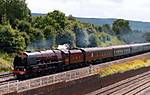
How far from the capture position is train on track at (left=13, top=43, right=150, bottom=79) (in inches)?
1684

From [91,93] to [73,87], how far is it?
3.97 meters

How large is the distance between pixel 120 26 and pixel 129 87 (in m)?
111

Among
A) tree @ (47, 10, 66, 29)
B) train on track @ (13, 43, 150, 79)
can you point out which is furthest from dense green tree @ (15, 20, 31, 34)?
tree @ (47, 10, 66, 29)

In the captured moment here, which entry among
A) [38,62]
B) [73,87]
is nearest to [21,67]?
[38,62]

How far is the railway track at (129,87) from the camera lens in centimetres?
4484

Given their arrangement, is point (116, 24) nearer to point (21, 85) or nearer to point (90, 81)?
point (90, 81)

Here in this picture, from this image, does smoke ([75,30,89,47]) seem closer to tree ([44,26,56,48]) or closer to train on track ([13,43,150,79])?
tree ([44,26,56,48])

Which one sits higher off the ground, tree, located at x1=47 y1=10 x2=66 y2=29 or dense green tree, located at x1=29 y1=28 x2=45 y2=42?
tree, located at x1=47 y1=10 x2=66 y2=29

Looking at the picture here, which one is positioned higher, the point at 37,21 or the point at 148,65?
the point at 37,21

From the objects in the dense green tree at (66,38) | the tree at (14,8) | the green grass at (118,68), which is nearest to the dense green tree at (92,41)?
the dense green tree at (66,38)

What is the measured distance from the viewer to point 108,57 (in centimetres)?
6688

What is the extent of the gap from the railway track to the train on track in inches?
229

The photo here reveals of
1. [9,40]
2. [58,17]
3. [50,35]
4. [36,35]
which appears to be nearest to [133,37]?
[58,17]

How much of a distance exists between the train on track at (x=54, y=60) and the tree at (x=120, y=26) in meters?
85.6
